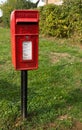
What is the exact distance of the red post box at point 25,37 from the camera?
4.36m

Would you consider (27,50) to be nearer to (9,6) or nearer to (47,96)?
(47,96)

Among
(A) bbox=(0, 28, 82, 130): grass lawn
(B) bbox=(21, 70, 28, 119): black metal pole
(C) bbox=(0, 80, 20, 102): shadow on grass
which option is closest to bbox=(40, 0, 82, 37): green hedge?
(A) bbox=(0, 28, 82, 130): grass lawn

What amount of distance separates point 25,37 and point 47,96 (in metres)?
1.51

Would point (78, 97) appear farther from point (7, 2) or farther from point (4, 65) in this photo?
point (7, 2)

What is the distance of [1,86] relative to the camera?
→ 6.13 meters

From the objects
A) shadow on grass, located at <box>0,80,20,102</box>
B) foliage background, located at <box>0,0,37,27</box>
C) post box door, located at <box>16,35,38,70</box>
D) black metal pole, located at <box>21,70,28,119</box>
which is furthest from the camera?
foliage background, located at <box>0,0,37,27</box>

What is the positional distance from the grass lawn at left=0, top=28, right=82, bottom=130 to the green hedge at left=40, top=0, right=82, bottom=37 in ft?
11.5

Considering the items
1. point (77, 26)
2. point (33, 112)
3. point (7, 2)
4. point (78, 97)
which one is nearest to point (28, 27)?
point (33, 112)

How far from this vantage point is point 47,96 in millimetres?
5594

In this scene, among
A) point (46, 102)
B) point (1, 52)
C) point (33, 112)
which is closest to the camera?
point (33, 112)

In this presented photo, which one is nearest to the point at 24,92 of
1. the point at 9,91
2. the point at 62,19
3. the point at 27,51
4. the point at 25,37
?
the point at 27,51

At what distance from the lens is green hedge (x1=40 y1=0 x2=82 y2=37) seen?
11.7 metres

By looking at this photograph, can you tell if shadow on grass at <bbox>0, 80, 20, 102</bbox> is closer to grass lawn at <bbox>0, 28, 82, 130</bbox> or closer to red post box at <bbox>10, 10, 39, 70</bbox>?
grass lawn at <bbox>0, 28, 82, 130</bbox>

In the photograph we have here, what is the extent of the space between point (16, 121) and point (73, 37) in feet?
25.3
